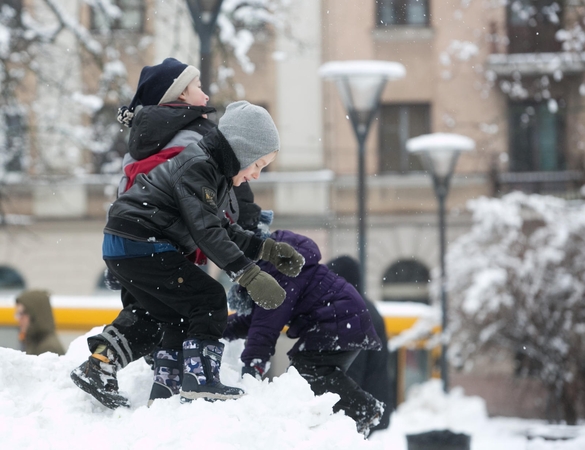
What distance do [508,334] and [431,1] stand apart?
28.3ft

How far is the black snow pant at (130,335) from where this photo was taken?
128 inches

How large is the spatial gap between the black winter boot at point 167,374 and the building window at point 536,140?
18.3 m

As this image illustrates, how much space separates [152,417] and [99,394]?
30 centimetres

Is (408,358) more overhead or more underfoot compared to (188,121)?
more underfoot

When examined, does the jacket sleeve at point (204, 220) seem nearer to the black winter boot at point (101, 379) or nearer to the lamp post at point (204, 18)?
the black winter boot at point (101, 379)

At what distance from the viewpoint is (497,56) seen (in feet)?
65.4

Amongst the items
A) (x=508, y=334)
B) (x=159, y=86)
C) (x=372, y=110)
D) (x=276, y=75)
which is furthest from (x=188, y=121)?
(x=276, y=75)

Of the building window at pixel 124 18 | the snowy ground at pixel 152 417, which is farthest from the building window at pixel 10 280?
the snowy ground at pixel 152 417

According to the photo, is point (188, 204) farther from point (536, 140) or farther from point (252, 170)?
point (536, 140)

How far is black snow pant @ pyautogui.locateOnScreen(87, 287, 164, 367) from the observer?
3260 millimetres

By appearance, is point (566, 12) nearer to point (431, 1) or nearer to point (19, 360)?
point (431, 1)

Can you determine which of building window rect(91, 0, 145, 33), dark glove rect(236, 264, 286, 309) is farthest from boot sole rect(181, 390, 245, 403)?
building window rect(91, 0, 145, 33)

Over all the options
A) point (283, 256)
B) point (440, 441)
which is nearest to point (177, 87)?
point (283, 256)

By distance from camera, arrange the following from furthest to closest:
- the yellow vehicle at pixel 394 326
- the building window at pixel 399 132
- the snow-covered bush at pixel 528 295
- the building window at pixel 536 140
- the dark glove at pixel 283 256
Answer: the building window at pixel 536 140, the building window at pixel 399 132, the snow-covered bush at pixel 528 295, the yellow vehicle at pixel 394 326, the dark glove at pixel 283 256
